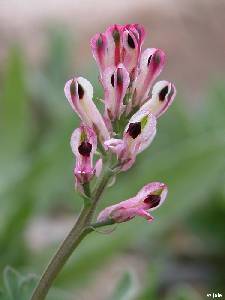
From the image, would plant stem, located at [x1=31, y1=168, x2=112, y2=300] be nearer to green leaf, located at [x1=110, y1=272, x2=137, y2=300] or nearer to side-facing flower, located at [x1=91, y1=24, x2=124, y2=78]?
side-facing flower, located at [x1=91, y1=24, x2=124, y2=78]

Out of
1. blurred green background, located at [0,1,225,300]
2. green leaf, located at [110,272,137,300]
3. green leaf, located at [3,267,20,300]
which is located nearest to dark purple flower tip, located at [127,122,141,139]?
green leaf, located at [3,267,20,300]

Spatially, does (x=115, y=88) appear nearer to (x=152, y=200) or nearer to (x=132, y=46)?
(x=132, y=46)

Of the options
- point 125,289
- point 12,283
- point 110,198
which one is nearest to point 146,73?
point 12,283

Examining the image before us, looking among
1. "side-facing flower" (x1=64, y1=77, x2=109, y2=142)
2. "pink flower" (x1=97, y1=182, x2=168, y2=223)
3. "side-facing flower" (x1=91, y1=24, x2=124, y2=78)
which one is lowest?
"pink flower" (x1=97, y1=182, x2=168, y2=223)

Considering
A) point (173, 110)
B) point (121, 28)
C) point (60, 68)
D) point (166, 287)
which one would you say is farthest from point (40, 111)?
point (121, 28)

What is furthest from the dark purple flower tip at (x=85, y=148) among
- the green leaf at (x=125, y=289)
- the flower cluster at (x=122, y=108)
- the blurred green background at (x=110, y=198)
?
the blurred green background at (x=110, y=198)

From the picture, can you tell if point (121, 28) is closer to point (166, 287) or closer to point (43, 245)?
point (43, 245)

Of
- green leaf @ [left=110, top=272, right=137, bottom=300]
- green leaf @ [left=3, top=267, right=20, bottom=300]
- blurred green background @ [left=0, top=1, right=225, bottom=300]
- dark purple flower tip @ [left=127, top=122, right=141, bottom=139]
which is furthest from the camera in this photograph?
blurred green background @ [left=0, top=1, right=225, bottom=300]
